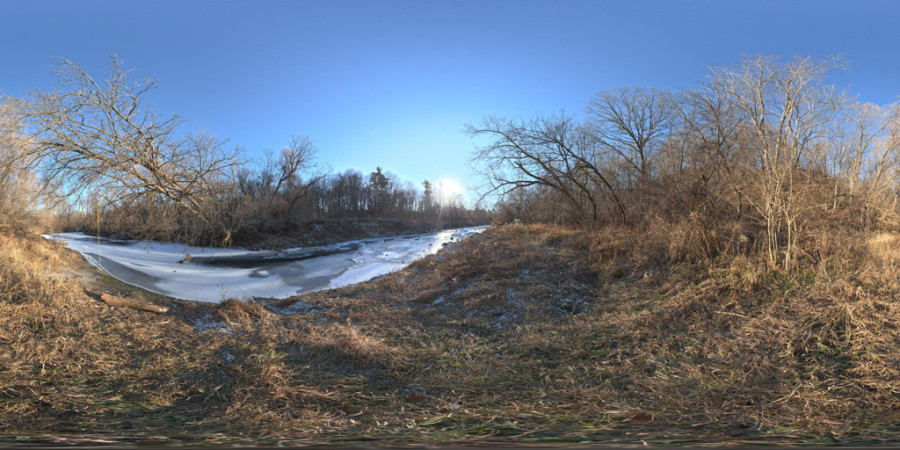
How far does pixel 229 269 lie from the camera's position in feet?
52.4

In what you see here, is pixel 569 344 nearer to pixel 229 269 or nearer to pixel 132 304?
pixel 132 304

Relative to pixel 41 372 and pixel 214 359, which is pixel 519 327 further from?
pixel 41 372

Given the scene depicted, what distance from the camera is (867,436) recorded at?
263 centimetres

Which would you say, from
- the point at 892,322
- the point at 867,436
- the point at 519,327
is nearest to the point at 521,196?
the point at 519,327

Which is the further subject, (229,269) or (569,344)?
(229,269)

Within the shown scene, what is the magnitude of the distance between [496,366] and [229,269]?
1492 centimetres

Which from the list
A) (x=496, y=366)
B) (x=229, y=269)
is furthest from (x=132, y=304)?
(x=229, y=269)

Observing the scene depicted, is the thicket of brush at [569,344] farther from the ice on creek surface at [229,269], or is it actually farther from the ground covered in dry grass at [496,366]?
the ice on creek surface at [229,269]

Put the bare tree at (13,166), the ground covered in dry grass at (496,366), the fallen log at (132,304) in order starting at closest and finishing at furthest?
the ground covered in dry grass at (496,366)
the fallen log at (132,304)
the bare tree at (13,166)

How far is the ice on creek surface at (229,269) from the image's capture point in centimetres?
1119

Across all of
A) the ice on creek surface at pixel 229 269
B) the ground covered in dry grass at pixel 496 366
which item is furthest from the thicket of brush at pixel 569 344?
the ice on creek surface at pixel 229 269

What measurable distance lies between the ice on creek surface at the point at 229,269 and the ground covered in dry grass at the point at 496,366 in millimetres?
3668

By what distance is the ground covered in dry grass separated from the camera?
2.86m

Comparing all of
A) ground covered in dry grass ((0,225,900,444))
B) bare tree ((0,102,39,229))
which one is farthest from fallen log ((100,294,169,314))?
bare tree ((0,102,39,229))
